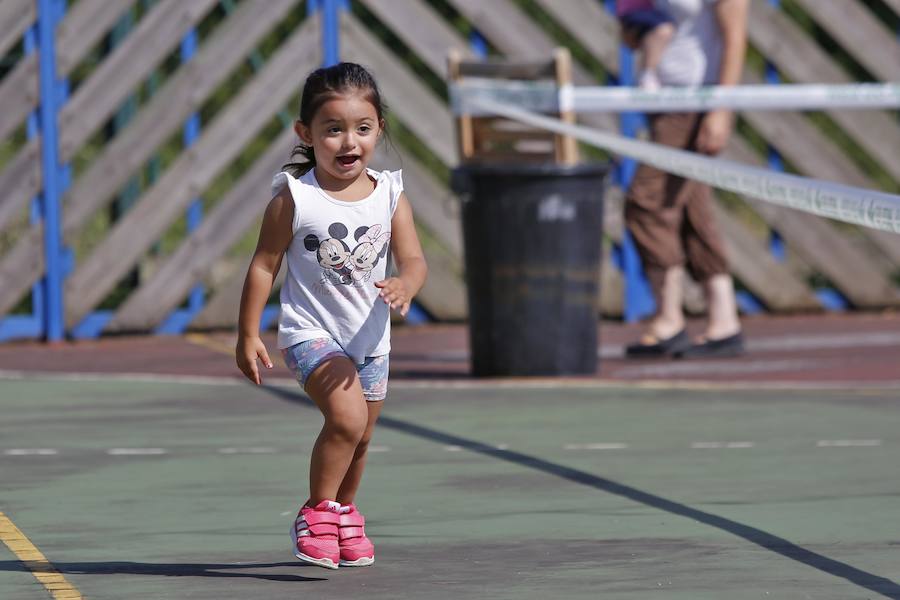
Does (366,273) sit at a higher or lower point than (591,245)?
lower

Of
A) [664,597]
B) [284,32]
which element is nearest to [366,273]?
[664,597]

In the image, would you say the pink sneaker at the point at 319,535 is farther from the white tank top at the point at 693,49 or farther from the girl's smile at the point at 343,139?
the white tank top at the point at 693,49

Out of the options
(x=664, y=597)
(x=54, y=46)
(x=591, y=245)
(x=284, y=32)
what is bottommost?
(x=664, y=597)

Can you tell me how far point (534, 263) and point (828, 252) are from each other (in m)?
3.87

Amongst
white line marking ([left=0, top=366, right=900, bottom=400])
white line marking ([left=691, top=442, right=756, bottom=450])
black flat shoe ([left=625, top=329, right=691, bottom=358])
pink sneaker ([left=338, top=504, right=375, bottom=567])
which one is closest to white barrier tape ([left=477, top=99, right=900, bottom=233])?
white line marking ([left=691, top=442, right=756, bottom=450])

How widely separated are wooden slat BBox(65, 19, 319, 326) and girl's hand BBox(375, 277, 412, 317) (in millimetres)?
7489

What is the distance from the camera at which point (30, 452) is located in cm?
750

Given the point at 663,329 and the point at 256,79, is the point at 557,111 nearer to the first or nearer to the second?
the point at 663,329

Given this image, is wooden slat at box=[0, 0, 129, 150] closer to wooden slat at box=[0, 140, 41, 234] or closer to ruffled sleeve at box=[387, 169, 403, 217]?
wooden slat at box=[0, 140, 41, 234]

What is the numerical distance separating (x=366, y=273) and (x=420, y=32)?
25.3 ft

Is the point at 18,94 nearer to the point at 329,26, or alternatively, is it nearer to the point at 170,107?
the point at 170,107

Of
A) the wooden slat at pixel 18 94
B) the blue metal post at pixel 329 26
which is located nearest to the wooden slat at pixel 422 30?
the blue metal post at pixel 329 26

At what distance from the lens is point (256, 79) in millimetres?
12531

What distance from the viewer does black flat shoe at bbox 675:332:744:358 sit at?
10.8m
